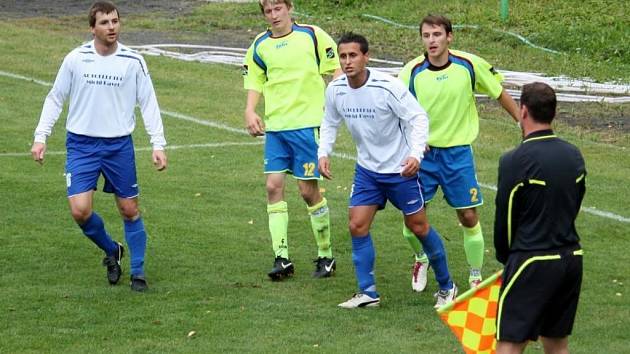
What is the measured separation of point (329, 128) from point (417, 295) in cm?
149

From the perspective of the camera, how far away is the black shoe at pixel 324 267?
35.7 feet

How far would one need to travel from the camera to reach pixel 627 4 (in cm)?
2630

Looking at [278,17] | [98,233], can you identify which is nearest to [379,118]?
[278,17]

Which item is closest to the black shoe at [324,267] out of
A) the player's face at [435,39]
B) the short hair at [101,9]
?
the player's face at [435,39]

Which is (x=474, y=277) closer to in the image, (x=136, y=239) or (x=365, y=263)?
(x=365, y=263)

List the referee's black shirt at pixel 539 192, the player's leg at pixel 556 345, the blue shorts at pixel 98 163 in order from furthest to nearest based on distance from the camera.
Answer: the blue shorts at pixel 98 163 < the player's leg at pixel 556 345 < the referee's black shirt at pixel 539 192

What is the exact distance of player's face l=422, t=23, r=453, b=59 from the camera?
990 cm

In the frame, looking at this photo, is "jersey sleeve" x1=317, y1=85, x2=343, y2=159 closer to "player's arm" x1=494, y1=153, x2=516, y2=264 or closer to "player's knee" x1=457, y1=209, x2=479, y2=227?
"player's knee" x1=457, y1=209, x2=479, y2=227

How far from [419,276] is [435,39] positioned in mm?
1858

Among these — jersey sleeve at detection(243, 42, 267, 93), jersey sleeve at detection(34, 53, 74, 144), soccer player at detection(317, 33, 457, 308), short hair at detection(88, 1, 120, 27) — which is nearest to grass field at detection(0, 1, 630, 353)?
soccer player at detection(317, 33, 457, 308)

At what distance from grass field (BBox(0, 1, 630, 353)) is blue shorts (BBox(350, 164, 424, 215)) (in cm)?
78

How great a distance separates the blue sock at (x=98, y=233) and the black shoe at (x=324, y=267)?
5.29ft

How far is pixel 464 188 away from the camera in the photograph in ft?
33.3

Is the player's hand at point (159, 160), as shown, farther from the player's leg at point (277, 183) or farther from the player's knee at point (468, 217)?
the player's knee at point (468, 217)
